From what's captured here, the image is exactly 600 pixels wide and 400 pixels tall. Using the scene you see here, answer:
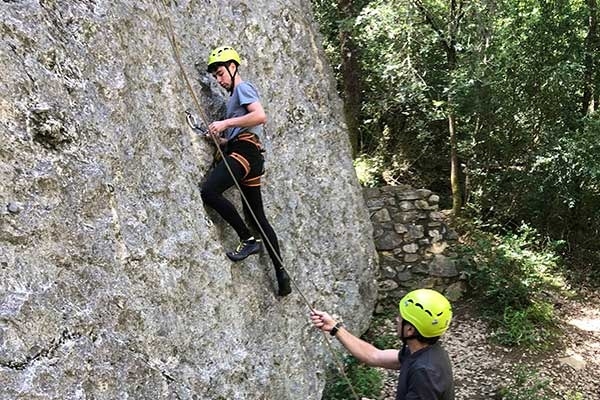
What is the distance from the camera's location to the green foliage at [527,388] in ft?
20.2

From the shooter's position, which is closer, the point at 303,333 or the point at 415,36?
the point at 303,333

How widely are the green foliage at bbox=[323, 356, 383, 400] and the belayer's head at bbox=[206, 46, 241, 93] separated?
3.32 metres

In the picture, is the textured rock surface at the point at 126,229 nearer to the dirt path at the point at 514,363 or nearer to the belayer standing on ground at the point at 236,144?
the belayer standing on ground at the point at 236,144

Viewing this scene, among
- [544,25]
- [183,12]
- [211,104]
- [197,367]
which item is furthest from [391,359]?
[544,25]

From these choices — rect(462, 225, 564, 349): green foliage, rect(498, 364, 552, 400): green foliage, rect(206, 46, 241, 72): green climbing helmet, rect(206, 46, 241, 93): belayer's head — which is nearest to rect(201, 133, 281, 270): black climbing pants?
rect(206, 46, 241, 93): belayer's head

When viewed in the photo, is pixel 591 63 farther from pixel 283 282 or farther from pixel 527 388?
pixel 283 282

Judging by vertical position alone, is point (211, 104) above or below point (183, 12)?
below

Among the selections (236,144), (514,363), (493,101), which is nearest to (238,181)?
(236,144)

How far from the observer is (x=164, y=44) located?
14.1 feet

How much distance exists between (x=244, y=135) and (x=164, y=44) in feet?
3.17

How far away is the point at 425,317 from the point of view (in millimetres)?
2949

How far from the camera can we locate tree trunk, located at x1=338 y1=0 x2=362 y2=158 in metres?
9.98

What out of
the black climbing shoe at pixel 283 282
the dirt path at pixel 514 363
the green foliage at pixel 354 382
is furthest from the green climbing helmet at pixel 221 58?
the dirt path at pixel 514 363

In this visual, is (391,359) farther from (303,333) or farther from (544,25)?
(544,25)
